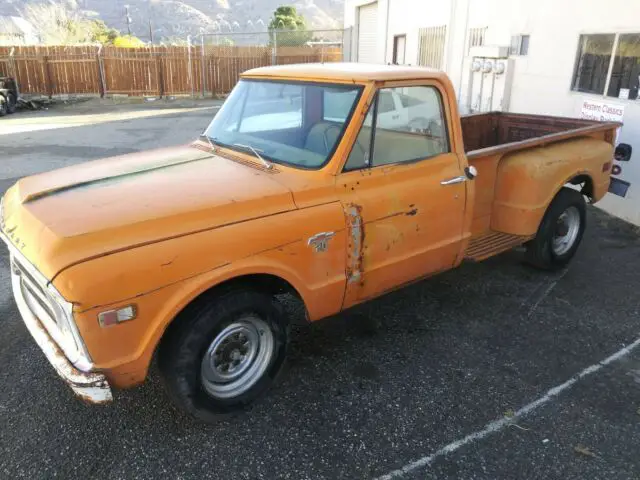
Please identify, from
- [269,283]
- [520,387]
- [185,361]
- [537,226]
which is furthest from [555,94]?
[185,361]

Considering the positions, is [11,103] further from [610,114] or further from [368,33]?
[610,114]

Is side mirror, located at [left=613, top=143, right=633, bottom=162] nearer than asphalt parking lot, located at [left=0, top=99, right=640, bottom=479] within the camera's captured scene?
No

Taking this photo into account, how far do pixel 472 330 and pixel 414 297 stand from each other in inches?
26.1

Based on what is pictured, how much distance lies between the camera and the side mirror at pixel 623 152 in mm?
5961

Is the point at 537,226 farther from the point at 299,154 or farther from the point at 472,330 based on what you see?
the point at 299,154

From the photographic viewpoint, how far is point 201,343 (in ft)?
9.02

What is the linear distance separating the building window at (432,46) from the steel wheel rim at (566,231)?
7565 mm

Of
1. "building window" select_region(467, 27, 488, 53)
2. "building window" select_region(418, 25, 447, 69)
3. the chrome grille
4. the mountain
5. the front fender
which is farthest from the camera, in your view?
the mountain

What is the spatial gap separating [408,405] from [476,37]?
346 inches

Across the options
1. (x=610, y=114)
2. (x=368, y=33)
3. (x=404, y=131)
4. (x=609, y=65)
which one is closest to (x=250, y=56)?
(x=368, y=33)

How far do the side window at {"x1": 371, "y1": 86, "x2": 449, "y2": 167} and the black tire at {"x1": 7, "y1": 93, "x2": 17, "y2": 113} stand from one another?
58.1 ft

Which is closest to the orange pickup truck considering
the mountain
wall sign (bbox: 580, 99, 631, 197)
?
wall sign (bbox: 580, 99, 631, 197)

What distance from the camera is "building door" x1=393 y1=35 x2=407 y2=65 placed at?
46.7ft

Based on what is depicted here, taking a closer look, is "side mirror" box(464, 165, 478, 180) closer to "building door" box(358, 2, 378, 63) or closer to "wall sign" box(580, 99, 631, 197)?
"wall sign" box(580, 99, 631, 197)
